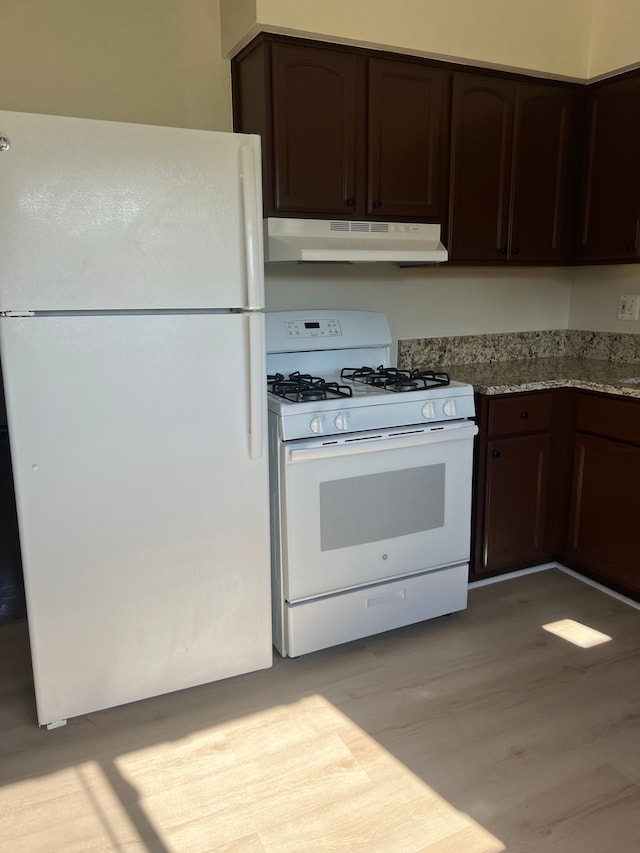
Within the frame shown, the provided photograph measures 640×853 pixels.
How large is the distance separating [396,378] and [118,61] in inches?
62.8

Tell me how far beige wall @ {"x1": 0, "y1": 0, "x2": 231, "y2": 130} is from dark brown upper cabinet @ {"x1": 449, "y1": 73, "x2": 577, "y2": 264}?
3.27 ft

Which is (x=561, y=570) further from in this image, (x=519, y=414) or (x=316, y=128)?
(x=316, y=128)

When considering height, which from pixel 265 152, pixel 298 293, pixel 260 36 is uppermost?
pixel 260 36

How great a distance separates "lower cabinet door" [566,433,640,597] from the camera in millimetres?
2659

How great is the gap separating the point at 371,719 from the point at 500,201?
2.15 m

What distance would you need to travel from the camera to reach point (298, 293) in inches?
114

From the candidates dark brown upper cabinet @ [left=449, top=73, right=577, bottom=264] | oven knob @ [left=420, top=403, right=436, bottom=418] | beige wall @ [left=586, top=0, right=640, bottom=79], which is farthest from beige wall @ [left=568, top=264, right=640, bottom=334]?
oven knob @ [left=420, top=403, right=436, bottom=418]

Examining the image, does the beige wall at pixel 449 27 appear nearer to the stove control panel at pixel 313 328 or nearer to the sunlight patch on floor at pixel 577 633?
the stove control panel at pixel 313 328

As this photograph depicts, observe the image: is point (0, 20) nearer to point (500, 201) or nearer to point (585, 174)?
point (500, 201)

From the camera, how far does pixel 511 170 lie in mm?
2887

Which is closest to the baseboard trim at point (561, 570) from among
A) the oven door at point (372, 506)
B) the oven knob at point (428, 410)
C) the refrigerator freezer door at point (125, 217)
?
the oven door at point (372, 506)

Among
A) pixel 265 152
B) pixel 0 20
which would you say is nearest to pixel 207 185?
pixel 265 152

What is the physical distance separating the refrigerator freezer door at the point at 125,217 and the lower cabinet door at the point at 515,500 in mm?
1310

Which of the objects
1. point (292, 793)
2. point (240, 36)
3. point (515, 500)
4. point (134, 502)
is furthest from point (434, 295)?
point (292, 793)
